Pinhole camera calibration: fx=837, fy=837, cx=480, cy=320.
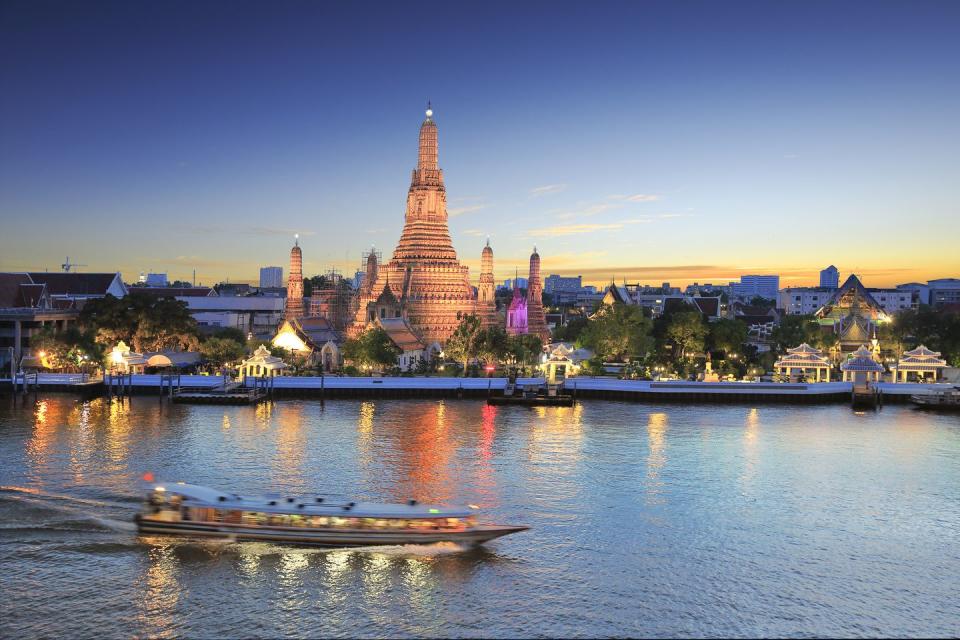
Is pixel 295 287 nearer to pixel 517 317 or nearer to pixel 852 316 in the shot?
pixel 517 317

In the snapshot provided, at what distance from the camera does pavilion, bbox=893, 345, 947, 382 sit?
76.1 metres

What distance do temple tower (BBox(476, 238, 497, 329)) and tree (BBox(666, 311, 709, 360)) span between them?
74.7ft

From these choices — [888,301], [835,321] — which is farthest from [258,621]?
[888,301]

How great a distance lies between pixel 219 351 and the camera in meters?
80.4

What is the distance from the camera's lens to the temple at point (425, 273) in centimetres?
9431

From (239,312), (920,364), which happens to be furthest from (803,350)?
(239,312)

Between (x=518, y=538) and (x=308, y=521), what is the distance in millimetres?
7944

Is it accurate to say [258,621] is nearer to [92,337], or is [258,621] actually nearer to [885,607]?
[885,607]

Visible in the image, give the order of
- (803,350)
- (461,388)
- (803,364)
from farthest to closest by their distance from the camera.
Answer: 1. (803,350)
2. (803,364)
3. (461,388)

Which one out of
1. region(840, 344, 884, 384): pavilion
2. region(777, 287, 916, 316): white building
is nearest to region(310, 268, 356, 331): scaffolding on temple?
region(840, 344, 884, 384): pavilion

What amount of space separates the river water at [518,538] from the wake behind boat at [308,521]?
0.55 m

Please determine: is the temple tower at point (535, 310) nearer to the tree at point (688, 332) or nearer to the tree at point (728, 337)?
the tree at point (688, 332)

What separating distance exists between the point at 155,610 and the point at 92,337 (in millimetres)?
56983

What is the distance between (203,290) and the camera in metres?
141
